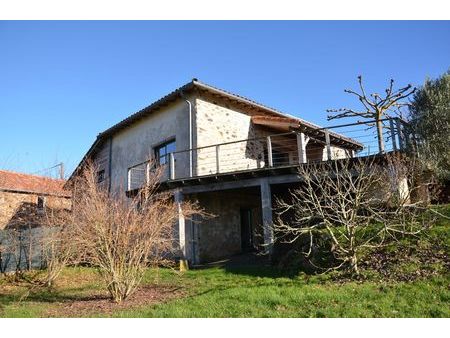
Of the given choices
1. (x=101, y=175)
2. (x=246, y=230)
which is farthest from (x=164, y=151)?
(x=101, y=175)

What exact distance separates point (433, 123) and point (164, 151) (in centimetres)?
1085

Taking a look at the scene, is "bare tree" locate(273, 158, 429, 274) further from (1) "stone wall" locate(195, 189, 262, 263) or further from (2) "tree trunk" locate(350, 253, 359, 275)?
(1) "stone wall" locate(195, 189, 262, 263)

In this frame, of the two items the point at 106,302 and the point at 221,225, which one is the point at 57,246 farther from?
the point at 221,225

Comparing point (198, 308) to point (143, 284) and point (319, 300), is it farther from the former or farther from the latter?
point (143, 284)

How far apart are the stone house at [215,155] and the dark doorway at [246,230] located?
45 mm

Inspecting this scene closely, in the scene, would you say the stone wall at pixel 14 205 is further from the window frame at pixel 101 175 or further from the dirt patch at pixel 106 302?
the dirt patch at pixel 106 302

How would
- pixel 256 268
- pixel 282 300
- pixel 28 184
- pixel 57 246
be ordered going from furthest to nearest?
1. pixel 28 184
2. pixel 57 246
3. pixel 256 268
4. pixel 282 300

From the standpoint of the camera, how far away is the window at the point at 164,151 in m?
16.9

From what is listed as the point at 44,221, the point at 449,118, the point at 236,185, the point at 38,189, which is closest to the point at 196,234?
the point at 236,185

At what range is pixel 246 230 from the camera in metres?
17.5

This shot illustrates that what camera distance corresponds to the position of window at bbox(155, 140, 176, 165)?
16.9 m

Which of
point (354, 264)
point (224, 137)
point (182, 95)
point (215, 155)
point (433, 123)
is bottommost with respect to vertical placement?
point (354, 264)

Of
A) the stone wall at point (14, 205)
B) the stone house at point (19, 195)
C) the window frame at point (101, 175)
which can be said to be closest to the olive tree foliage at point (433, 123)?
the window frame at point (101, 175)
